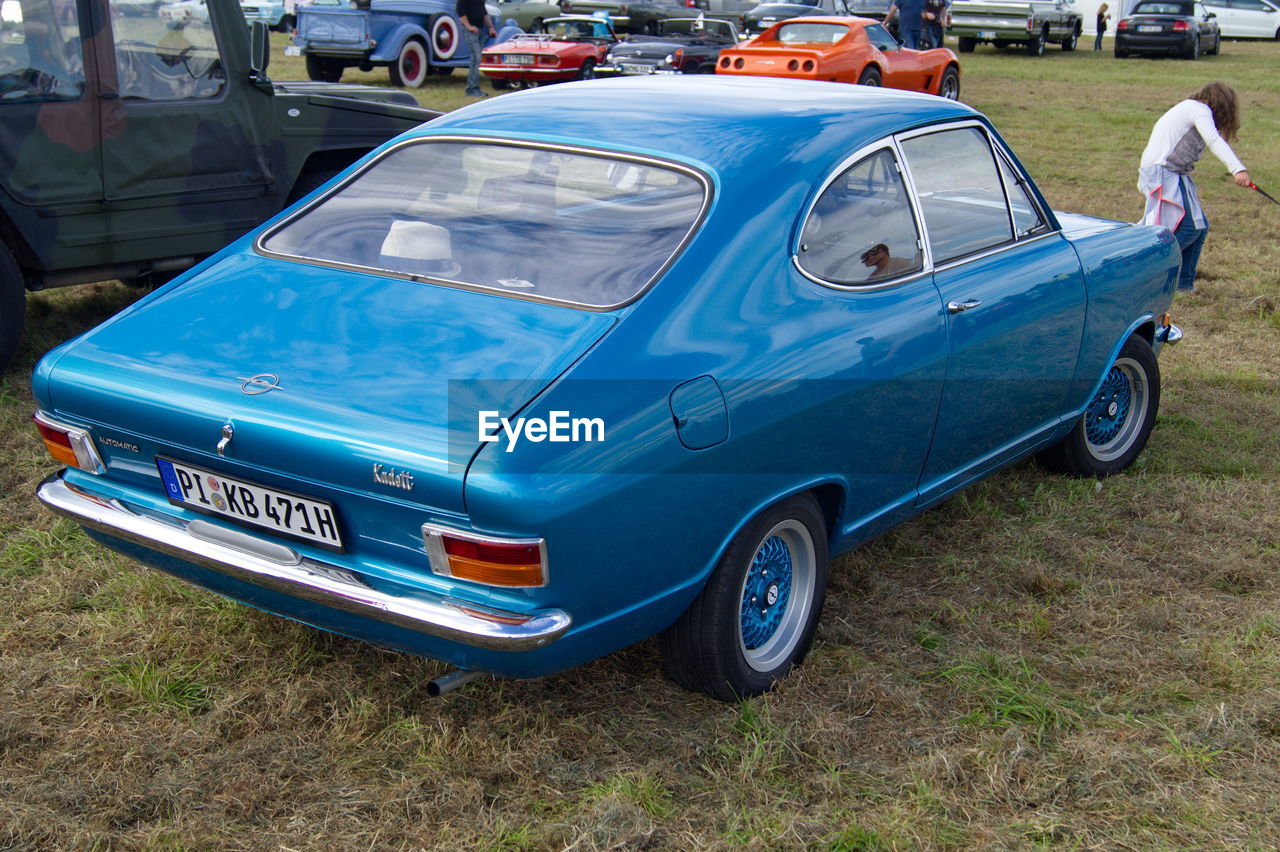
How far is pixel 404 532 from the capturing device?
2572 mm

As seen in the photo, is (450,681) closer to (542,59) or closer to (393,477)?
(393,477)

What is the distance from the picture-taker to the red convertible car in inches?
668

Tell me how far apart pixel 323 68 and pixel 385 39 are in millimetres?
1234

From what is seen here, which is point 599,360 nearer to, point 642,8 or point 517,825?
point 517,825

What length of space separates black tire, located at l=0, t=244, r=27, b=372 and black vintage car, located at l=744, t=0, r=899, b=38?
20.1 metres

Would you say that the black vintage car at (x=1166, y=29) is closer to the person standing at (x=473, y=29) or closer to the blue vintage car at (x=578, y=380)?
the person standing at (x=473, y=29)

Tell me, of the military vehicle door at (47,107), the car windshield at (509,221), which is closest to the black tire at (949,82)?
the military vehicle door at (47,107)

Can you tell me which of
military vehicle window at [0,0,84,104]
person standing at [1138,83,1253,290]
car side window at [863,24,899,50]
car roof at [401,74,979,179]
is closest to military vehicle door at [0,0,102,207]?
military vehicle window at [0,0,84,104]

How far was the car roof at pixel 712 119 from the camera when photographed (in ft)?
10.6

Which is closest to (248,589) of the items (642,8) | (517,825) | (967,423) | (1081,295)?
(517,825)

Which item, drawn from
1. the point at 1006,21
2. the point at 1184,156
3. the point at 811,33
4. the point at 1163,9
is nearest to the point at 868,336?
the point at 1184,156

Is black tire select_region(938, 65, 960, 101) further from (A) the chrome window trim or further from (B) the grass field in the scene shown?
(A) the chrome window trim

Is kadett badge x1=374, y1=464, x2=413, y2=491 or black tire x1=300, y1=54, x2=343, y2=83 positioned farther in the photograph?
black tire x1=300, y1=54, x2=343, y2=83

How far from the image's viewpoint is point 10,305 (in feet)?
17.5
